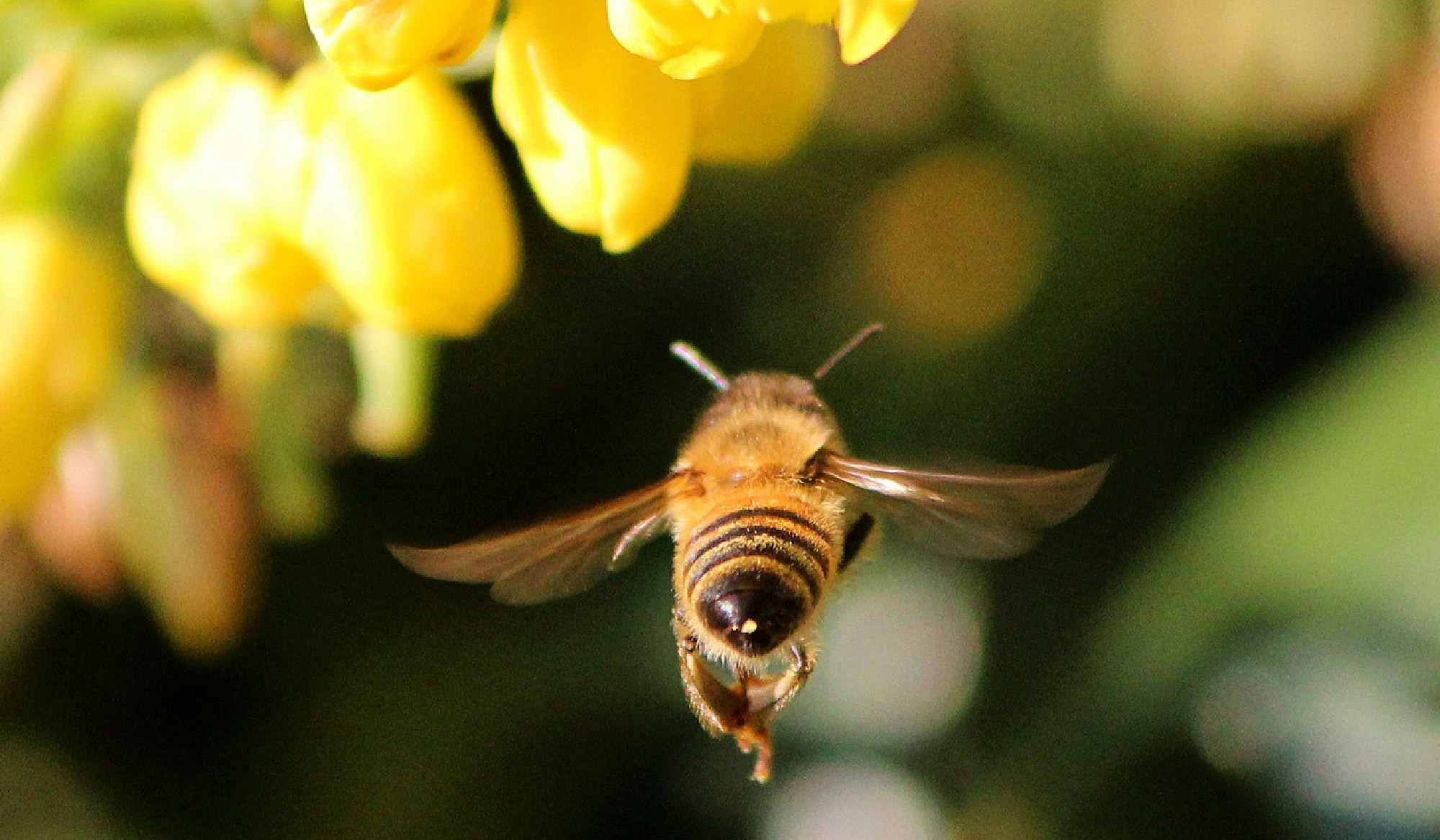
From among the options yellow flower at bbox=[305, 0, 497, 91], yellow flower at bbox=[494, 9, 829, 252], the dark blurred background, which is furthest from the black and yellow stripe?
the dark blurred background

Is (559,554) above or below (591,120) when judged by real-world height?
below

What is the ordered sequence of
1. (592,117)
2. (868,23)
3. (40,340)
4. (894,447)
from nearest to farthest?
(868,23) < (592,117) < (40,340) < (894,447)

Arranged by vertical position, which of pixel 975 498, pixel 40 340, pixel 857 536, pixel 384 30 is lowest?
pixel 40 340

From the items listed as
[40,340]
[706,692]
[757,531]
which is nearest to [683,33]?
[757,531]

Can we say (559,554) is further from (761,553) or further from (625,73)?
(625,73)

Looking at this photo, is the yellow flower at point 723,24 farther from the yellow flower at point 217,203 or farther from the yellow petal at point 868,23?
the yellow flower at point 217,203

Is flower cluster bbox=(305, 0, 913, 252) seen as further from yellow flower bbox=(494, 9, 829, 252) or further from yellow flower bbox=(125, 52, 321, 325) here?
yellow flower bbox=(125, 52, 321, 325)
